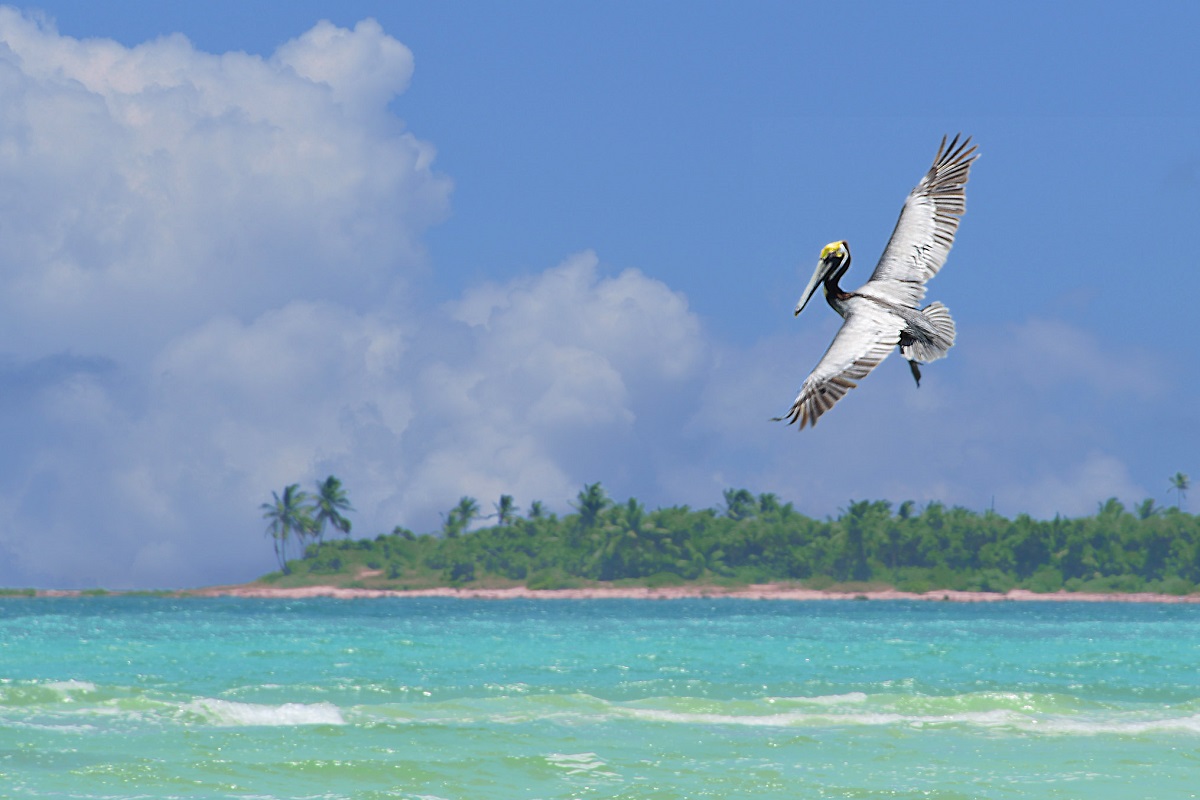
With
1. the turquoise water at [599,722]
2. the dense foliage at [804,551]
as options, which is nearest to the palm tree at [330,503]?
the dense foliage at [804,551]

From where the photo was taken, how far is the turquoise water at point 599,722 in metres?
14.4

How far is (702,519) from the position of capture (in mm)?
115562

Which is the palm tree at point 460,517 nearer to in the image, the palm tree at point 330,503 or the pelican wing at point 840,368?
the palm tree at point 330,503

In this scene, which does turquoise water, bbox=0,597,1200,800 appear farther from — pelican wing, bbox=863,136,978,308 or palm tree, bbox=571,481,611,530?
palm tree, bbox=571,481,611,530

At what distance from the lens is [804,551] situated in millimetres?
109750

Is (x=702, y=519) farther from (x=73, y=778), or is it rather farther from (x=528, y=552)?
(x=73, y=778)

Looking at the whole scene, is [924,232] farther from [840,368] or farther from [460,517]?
A: [460,517]

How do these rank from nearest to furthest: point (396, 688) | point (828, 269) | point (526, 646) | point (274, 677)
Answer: point (828, 269), point (396, 688), point (274, 677), point (526, 646)

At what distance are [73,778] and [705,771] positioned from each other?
634cm

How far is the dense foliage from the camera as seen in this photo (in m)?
106

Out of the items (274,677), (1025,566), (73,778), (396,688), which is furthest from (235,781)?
(1025,566)

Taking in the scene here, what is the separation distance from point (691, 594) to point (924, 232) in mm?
102732

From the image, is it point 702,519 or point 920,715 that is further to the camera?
point 702,519

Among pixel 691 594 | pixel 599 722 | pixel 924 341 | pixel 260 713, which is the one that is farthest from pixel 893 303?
pixel 691 594
